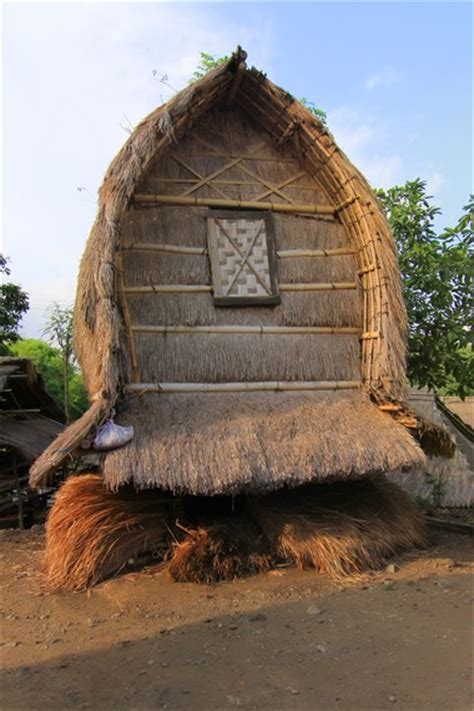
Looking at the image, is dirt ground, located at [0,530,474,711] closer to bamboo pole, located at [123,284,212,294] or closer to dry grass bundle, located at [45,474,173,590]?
dry grass bundle, located at [45,474,173,590]

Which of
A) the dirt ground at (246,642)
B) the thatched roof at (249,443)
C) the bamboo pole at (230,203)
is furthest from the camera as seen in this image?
the bamboo pole at (230,203)

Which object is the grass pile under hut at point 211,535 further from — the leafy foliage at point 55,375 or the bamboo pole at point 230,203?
the leafy foliage at point 55,375

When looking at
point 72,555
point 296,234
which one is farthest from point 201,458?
point 296,234

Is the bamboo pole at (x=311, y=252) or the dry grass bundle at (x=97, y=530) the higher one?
the bamboo pole at (x=311, y=252)

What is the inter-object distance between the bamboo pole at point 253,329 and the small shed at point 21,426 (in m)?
3.04

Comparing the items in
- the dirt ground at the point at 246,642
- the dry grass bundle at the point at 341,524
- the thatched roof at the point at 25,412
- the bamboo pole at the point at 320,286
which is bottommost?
the dirt ground at the point at 246,642

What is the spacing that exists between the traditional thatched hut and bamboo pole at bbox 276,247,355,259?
0.8 inches

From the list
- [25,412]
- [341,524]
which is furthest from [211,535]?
[25,412]

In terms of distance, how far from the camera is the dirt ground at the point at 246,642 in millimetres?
3268

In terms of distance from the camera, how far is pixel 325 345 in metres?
6.46

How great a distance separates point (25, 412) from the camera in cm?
947

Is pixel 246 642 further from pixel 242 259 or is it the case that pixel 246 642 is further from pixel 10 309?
pixel 10 309

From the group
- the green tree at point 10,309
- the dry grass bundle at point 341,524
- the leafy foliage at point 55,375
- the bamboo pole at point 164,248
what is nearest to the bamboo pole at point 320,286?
the bamboo pole at point 164,248

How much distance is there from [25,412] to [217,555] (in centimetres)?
535
